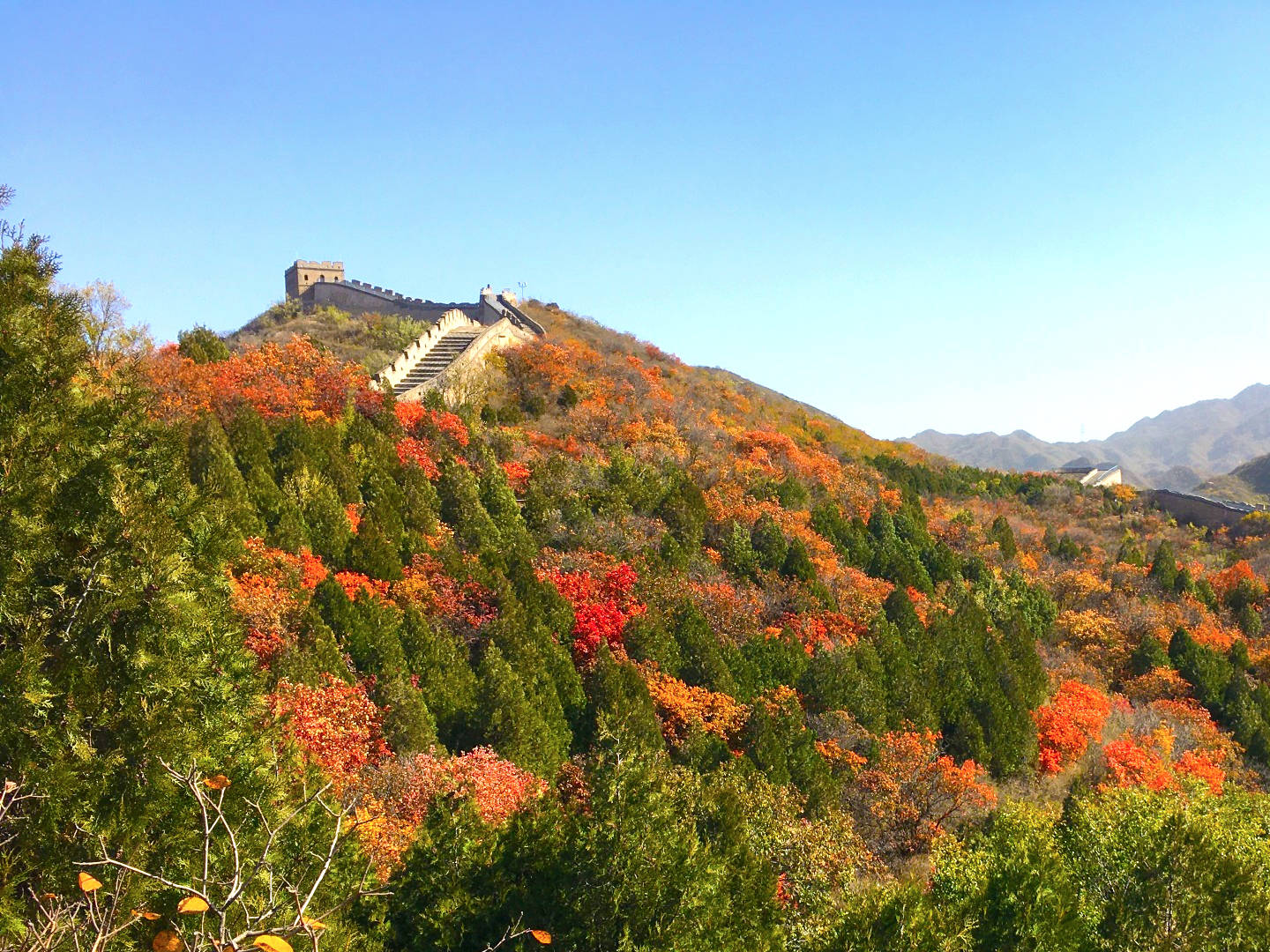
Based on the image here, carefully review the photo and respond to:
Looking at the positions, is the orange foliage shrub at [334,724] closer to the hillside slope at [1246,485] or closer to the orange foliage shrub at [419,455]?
the orange foliage shrub at [419,455]

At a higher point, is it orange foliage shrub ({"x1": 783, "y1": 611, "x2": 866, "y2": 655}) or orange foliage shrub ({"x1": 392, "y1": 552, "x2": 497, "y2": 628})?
orange foliage shrub ({"x1": 392, "y1": 552, "x2": 497, "y2": 628})

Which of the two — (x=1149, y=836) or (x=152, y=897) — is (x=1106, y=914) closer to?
(x=1149, y=836)

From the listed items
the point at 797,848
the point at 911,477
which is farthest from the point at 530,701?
the point at 911,477

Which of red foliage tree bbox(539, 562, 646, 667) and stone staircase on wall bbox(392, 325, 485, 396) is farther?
stone staircase on wall bbox(392, 325, 485, 396)

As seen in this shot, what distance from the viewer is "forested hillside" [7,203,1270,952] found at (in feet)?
31.9

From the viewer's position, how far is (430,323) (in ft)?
154

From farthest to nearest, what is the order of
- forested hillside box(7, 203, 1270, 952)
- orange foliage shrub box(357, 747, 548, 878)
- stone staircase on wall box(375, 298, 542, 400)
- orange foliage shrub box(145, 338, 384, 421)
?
stone staircase on wall box(375, 298, 542, 400)
orange foliage shrub box(145, 338, 384, 421)
orange foliage shrub box(357, 747, 548, 878)
forested hillside box(7, 203, 1270, 952)

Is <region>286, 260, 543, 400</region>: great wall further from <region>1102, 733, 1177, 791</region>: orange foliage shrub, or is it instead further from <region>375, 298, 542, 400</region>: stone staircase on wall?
<region>1102, 733, 1177, 791</region>: orange foliage shrub

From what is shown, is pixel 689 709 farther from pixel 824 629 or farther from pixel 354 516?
pixel 354 516

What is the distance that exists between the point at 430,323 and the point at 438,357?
7.39 m

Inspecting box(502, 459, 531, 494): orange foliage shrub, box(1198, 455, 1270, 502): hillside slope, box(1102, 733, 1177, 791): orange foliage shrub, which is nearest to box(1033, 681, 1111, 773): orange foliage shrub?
box(1102, 733, 1177, 791): orange foliage shrub

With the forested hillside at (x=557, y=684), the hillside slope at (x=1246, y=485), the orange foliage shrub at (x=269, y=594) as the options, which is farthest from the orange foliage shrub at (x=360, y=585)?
the hillside slope at (x=1246, y=485)

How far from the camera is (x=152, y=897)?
31.8 feet

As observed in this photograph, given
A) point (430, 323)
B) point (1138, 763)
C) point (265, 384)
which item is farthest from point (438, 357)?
point (1138, 763)
